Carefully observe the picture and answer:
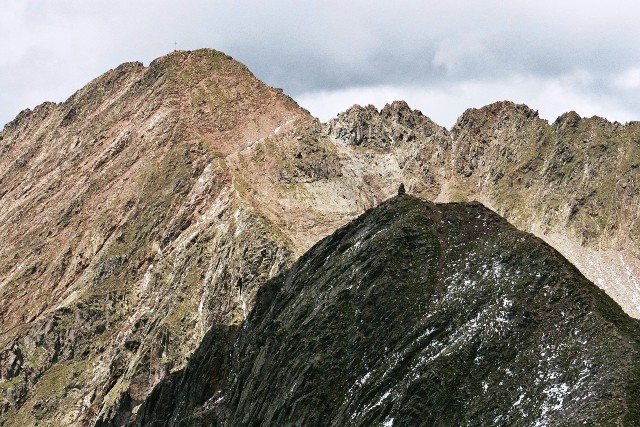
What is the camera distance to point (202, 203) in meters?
142

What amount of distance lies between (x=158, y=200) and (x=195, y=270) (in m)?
26.8

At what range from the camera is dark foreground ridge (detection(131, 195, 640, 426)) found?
4356 centimetres

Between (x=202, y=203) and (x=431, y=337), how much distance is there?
9409 cm

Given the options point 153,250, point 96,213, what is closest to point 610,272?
point 153,250

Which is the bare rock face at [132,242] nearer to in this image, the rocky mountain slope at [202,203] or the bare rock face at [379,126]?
the rocky mountain slope at [202,203]

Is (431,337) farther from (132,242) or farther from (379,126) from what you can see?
(379,126)

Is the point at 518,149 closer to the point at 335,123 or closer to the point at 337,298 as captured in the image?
the point at 335,123

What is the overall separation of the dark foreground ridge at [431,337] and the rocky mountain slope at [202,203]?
24476mm

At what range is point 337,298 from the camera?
6019 cm

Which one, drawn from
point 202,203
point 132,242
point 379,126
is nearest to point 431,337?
point 202,203

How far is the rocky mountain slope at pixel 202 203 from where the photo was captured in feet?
403

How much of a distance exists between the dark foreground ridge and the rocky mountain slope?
2448cm

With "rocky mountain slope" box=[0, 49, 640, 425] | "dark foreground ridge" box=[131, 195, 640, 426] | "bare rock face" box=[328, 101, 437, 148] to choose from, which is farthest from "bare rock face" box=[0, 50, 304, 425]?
"dark foreground ridge" box=[131, 195, 640, 426]

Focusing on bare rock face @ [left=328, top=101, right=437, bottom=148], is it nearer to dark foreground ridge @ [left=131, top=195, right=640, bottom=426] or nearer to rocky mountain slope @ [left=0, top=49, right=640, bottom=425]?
rocky mountain slope @ [left=0, top=49, right=640, bottom=425]
